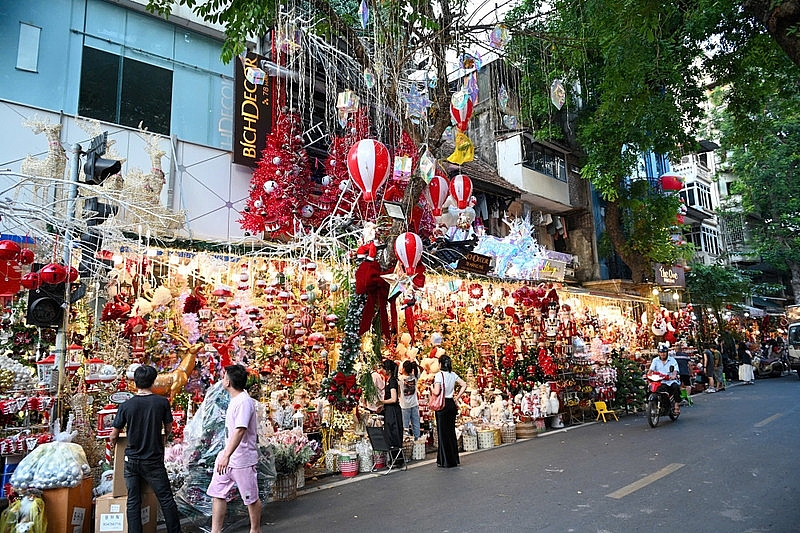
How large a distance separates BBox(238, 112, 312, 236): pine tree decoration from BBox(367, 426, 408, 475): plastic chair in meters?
3.77

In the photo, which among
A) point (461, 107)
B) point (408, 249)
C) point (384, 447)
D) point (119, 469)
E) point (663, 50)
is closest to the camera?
point (119, 469)

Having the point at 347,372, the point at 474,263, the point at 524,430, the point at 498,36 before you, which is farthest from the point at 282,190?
the point at 524,430

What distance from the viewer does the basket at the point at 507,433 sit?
32.3 feet

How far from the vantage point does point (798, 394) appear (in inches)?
578

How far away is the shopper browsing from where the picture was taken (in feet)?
14.5

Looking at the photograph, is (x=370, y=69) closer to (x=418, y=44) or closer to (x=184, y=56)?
(x=418, y=44)

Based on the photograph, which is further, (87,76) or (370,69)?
(87,76)

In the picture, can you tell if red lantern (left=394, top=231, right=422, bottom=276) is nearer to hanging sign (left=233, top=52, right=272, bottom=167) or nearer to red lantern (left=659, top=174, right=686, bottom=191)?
hanging sign (left=233, top=52, right=272, bottom=167)

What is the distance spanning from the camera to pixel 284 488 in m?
6.15

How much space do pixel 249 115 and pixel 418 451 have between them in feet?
24.2

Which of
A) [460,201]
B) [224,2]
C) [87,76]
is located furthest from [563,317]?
[87,76]

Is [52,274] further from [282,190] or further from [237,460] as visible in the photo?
[282,190]

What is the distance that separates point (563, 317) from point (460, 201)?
638 cm

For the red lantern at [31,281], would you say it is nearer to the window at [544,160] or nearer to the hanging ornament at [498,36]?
the hanging ornament at [498,36]
